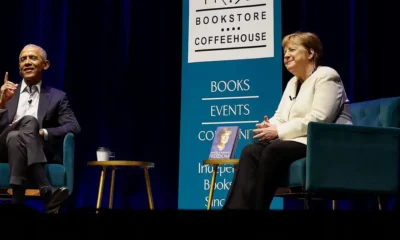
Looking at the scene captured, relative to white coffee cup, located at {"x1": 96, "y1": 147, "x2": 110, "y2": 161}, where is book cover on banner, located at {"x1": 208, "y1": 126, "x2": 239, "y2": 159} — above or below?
above

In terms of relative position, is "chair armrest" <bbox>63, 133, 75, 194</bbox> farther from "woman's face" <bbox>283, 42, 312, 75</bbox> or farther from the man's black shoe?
"woman's face" <bbox>283, 42, 312, 75</bbox>

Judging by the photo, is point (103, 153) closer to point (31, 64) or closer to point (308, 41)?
point (31, 64)

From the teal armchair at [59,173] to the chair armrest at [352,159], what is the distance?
148cm

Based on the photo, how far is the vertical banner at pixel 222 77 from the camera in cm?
455

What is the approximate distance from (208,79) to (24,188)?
1.58 m

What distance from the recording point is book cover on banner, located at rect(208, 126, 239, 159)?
4.12 m

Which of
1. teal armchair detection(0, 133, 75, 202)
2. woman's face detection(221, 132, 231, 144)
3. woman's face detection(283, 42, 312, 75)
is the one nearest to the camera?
woman's face detection(283, 42, 312, 75)

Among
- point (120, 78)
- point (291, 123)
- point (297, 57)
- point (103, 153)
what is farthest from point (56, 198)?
point (120, 78)

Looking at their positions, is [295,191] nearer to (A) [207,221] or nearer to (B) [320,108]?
(B) [320,108]

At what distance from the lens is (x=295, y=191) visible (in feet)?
11.6

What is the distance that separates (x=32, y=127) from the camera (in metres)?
3.86

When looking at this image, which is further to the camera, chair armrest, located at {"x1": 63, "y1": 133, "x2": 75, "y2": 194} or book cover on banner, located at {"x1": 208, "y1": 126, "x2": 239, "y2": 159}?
book cover on banner, located at {"x1": 208, "y1": 126, "x2": 239, "y2": 159}

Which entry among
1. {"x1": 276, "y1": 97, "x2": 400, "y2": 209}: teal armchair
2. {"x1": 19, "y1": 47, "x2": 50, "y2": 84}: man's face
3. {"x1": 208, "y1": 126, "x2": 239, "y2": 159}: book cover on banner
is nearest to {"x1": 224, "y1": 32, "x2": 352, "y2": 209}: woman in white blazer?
{"x1": 276, "y1": 97, "x2": 400, "y2": 209}: teal armchair

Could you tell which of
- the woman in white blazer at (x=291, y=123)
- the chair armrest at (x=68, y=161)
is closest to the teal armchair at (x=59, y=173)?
the chair armrest at (x=68, y=161)
